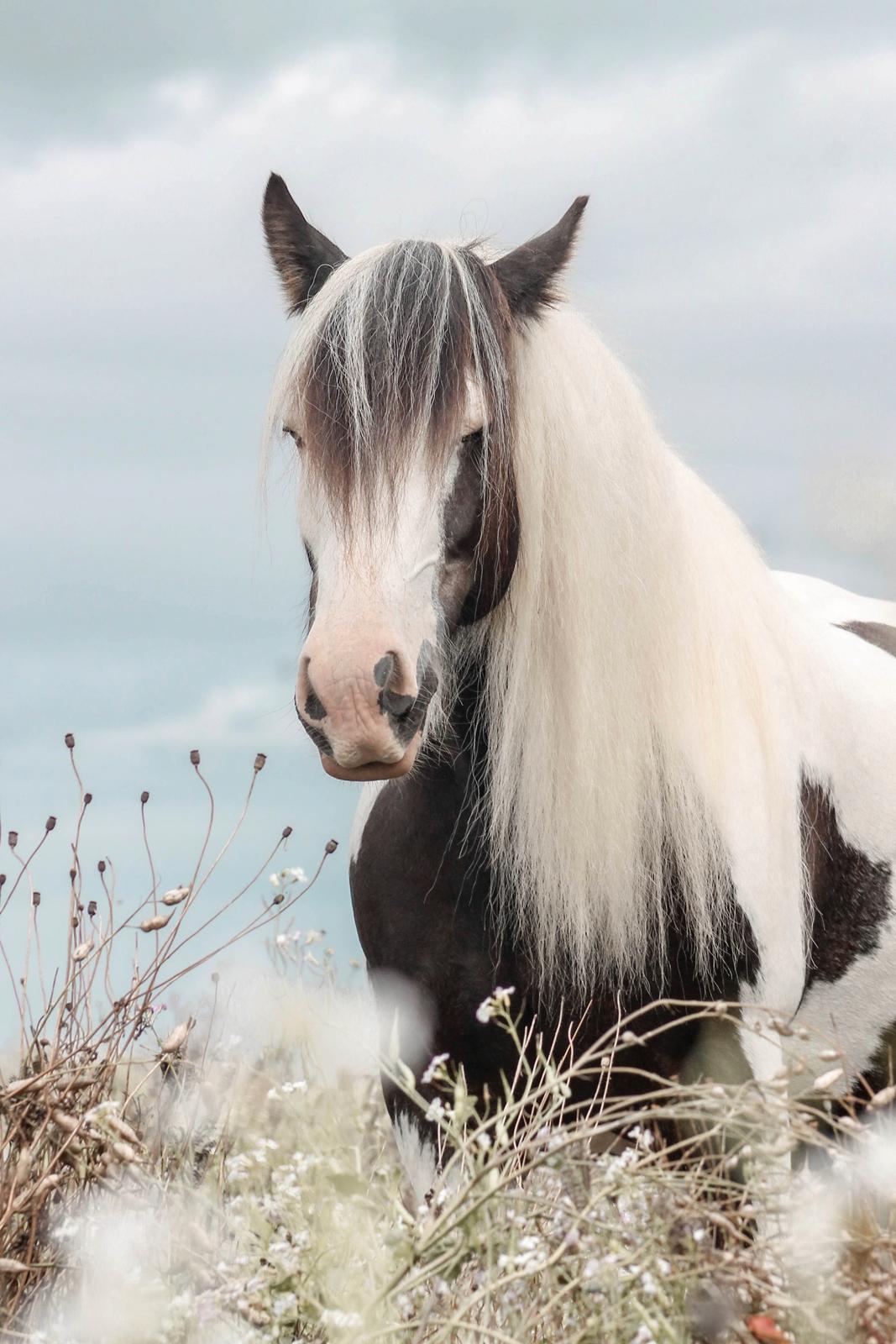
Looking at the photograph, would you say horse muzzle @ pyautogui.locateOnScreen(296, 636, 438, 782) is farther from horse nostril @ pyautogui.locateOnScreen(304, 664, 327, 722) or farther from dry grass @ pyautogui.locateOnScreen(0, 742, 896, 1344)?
dry grass @ pyautogui.locateOnScreen(0, 742, 896, 1344)

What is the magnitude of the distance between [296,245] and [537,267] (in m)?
0.67

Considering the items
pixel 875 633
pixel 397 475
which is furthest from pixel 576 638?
pixel 875 633

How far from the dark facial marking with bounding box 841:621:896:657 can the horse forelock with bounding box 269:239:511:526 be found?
98.0 inches

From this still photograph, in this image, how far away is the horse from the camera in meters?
3.26

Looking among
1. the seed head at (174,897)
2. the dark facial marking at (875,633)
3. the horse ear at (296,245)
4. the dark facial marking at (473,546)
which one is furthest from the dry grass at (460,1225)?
the dark facial marking at (875,633)

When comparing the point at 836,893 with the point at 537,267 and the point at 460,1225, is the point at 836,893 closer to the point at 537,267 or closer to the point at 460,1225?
the point at 537,267

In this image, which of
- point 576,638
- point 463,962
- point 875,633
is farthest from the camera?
point 875,633

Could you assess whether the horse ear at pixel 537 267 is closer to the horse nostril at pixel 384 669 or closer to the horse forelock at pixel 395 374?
the horse forelock at pixel 395 374

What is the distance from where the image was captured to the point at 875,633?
18.4 ft

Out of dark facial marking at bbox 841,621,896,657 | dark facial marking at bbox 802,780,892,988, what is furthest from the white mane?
dark facial marking at bbox 841,621,896,657

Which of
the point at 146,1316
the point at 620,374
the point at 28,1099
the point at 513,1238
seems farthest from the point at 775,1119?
the point at 620,374

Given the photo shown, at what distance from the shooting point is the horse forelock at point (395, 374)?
3.20 m

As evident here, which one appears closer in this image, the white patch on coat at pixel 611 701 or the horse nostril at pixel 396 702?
the horse nostril at pixel 396 702

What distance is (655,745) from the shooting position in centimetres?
381
